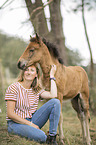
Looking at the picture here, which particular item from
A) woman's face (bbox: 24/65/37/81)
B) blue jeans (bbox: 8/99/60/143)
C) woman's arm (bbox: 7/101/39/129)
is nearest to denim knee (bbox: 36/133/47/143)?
blue jeans (bbox: 8/99/60/143)

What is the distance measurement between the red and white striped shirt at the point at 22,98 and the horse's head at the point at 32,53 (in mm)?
790

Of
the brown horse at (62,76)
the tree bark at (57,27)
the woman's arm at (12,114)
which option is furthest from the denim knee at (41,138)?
the tree bark at (57,27)

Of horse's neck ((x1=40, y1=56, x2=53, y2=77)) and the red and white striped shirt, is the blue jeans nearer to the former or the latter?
the red and white striped shirt

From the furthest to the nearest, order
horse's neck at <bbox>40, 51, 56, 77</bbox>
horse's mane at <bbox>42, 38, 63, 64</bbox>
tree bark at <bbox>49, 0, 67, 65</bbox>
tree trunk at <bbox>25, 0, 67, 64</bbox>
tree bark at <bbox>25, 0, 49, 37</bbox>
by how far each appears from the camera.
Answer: tree bark at <bbox>49, 0, 67, 65</bbox>, tree trunk at <bbox>25, 0, 67, 64</bbox>, tree bark at <bbox>25, 0, 49, 37</bbox>, horse's mane at <bbox>42, 38, 63, 64</bbox>, horse's neck at <bbox>40, 51, 56, 77</bbox>

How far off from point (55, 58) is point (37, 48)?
63 cm

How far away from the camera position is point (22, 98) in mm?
2988

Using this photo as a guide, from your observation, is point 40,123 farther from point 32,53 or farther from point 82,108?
point 82,108

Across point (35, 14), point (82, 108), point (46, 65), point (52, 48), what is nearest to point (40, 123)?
point (46, 65)

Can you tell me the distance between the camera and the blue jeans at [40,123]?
2.87m

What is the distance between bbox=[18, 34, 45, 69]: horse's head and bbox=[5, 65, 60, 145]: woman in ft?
1.71

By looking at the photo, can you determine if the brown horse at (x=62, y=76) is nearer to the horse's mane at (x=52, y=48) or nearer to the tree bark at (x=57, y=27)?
the horse's mane at (x=52, y=48)

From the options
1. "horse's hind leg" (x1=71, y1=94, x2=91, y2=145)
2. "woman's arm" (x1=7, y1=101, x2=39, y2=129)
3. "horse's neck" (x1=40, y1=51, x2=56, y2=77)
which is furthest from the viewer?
"horse's hind leg" (x1=71, y1=94, x2=91, y2=145)

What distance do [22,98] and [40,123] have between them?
1.97 feet

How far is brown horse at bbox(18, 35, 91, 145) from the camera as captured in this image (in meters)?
3.91
